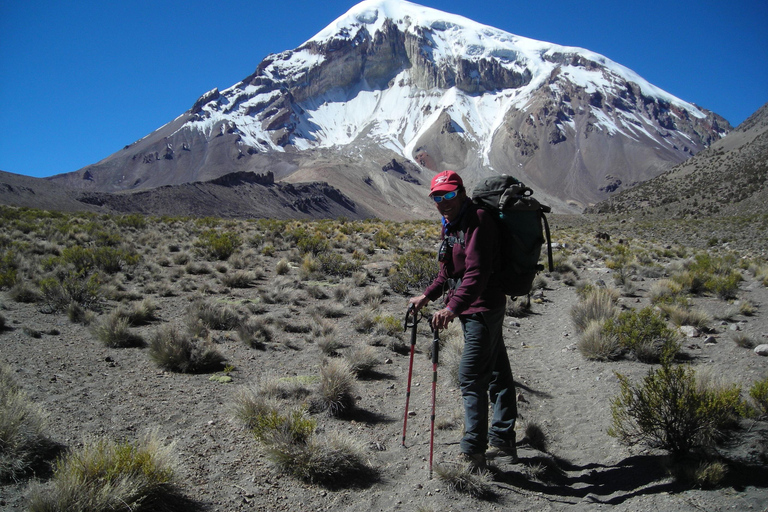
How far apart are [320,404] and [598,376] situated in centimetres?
332

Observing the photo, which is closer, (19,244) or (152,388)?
(152,388)

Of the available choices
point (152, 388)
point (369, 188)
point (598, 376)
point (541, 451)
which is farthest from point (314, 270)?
point (369, 188)

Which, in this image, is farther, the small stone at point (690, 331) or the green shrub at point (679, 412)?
the small stone at point (690, 331)

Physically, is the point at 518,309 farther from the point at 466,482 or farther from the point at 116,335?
the point at 116,335

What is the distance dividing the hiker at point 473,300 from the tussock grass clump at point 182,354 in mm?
3568

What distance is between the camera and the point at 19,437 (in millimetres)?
3123

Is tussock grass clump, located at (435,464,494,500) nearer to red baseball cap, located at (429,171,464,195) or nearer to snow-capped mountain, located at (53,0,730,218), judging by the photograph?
red baseball cap, located at (429,171,464,195)

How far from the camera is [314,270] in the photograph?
1154 cm

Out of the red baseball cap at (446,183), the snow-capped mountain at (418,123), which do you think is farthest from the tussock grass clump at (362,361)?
the snow-capped mountain at (418,123)

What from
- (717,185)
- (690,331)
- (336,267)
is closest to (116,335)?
(336,267)

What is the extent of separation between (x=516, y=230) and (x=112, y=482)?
3.13m

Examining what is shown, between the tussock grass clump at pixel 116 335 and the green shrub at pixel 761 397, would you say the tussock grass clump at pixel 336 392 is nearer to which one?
the tussock grass clump at pixel 116 335

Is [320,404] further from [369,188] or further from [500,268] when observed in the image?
[369,188]

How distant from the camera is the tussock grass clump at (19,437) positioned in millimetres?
2969
